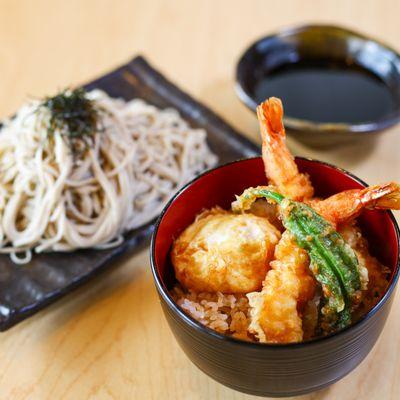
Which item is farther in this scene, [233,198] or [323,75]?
[323,75]

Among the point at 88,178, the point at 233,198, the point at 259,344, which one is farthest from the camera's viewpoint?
the point at 88,178

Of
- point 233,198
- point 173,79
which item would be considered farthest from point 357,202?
point 173,79

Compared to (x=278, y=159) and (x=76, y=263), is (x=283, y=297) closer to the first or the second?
(x=278, y=159)

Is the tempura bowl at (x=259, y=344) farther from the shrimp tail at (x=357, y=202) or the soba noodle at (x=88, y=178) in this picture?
the soba noodle at (x=88, y=178)

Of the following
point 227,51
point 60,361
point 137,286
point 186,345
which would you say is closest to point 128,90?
point 227,51

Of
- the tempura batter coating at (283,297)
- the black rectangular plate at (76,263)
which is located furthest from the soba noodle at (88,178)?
the tempura batter coating at (283,297)

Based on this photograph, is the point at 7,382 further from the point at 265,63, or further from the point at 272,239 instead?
the point at 265,63

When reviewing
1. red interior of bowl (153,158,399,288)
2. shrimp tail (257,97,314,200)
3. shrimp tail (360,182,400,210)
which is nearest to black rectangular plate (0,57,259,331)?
red interior of bowl (153,158,399,288)
